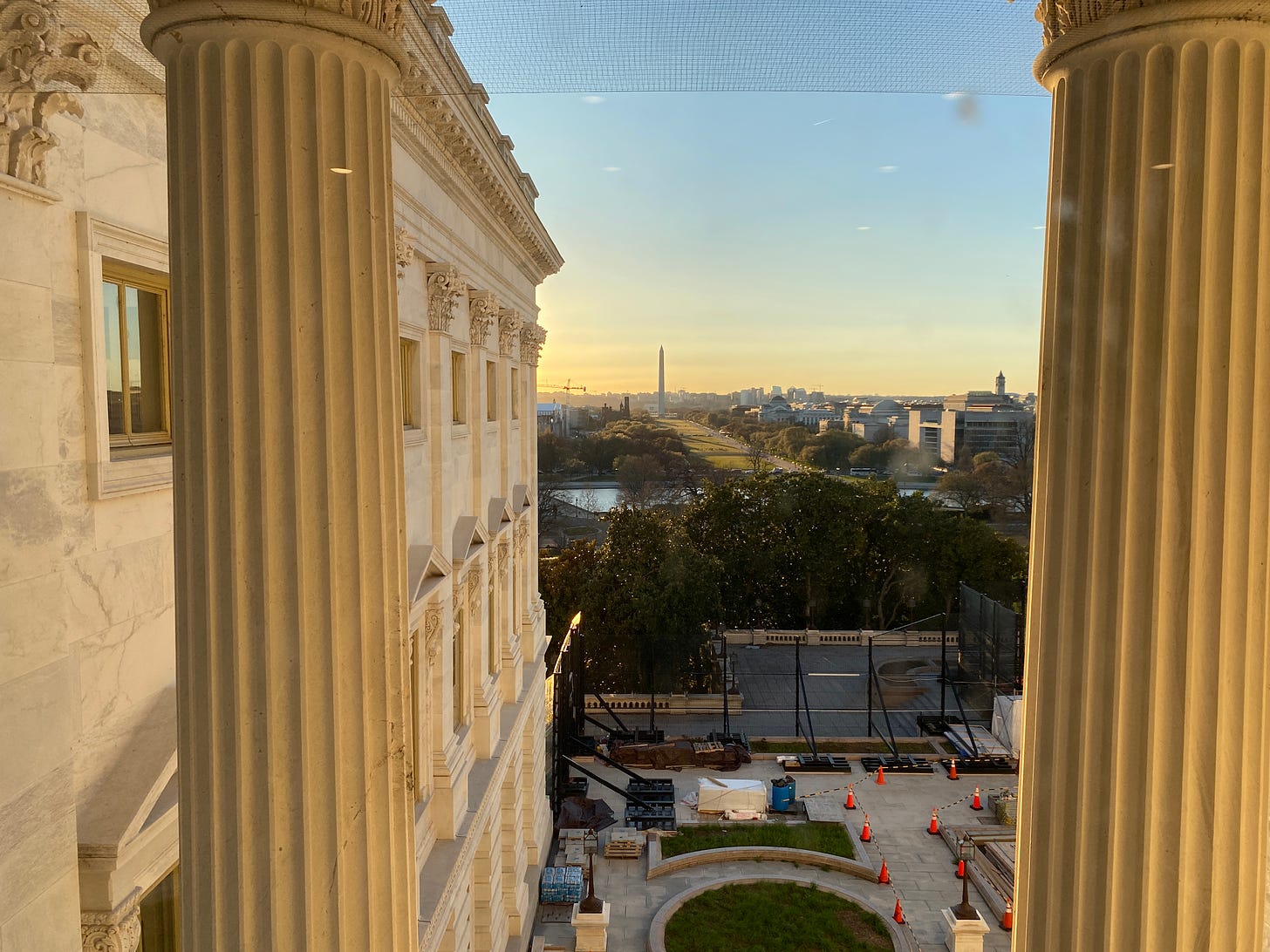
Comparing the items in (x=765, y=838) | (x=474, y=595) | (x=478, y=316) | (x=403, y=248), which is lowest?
(x=765, y=838)

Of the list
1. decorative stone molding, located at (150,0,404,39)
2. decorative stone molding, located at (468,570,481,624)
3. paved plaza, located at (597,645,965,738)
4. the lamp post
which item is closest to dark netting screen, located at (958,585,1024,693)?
paved plaza, located at (597,645,965,738)

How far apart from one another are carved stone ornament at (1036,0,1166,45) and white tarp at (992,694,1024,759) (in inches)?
1431

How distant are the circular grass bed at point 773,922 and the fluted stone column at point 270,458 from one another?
2025cm

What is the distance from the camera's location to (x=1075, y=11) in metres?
4.35

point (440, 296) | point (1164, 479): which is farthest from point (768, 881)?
point (1164, 479)

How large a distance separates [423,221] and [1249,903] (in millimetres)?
13817

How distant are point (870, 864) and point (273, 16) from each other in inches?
1125

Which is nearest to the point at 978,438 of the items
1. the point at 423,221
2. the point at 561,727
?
the point at 561,727

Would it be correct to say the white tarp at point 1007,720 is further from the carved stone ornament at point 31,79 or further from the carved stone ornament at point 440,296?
the carved stone ornament at point 31,79

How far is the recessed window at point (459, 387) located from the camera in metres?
18.3

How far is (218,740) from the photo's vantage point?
4.06 m

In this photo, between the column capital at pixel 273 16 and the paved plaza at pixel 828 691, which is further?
the paved plaza at pixel 828 691

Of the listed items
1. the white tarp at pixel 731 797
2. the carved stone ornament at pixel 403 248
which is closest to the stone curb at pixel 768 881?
the white tarp at pixel 731 797

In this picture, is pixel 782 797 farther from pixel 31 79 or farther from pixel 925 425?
pixel 925 425
